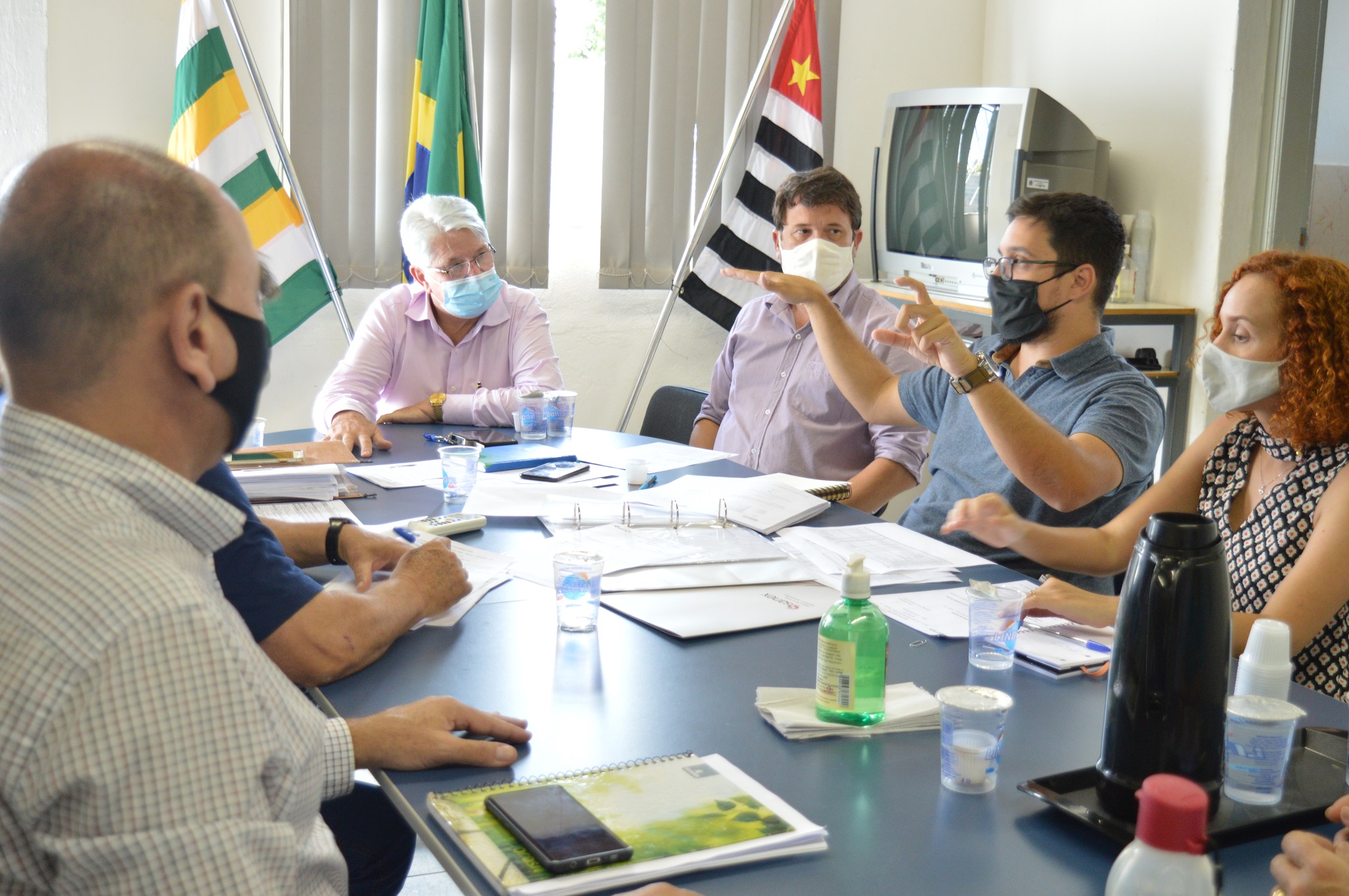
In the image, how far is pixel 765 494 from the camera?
7.01ft

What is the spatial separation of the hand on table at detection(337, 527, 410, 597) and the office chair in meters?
1.63

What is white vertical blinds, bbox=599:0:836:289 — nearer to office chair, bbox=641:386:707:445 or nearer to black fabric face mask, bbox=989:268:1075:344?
Result: office chair, bbox=641:386:707:445

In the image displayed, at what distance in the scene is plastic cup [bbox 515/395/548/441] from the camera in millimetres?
2787

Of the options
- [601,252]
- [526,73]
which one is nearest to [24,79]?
[526,73]

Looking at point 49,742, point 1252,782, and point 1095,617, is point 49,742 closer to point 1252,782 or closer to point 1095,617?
point 1252,782

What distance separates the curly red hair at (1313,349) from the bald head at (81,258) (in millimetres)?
1526

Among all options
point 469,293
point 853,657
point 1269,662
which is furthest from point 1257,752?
point 469,293

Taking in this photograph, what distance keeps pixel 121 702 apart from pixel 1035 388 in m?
1.91

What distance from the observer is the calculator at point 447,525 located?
6.19 ft

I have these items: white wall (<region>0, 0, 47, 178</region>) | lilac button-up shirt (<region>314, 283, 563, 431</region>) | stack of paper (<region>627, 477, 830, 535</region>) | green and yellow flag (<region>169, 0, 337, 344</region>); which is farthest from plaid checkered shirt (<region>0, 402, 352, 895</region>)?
white wall (<region>0, 0, 47, 178</region>)

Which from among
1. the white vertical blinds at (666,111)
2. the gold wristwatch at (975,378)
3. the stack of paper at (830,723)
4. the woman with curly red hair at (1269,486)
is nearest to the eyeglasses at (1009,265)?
the gold wristwatch at (975,378)

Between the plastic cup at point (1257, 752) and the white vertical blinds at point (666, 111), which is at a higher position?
the white vertical blinds at point (666, 111)

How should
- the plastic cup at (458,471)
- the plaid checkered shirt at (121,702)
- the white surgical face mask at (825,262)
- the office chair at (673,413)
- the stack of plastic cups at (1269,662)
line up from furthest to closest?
1. the office chair at (673,413)
2. the white surgical face mask at (825,262)
3. the plastic cup at (458,471)
4. the stack of plastic cups at (1269,662)
5. the plaid checkered shirt at (121,702)

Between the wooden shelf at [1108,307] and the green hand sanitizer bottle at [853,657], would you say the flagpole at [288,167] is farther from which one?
the green hand sanitizer bottle at [853,657]
